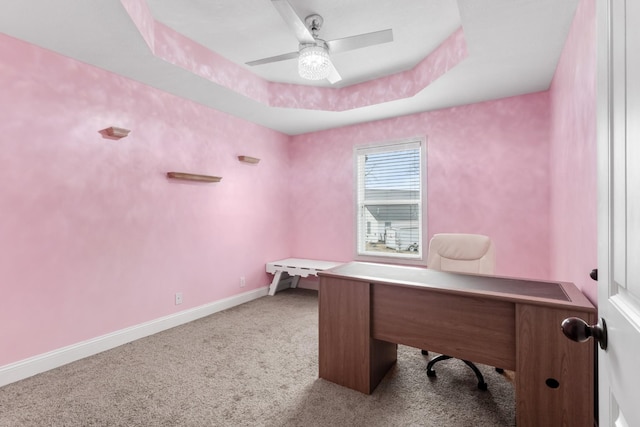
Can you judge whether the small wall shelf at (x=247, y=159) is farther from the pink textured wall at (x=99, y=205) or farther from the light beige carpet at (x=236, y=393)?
the light beige carpet at (x=236, y=393)

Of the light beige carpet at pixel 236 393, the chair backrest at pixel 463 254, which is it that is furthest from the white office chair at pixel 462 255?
the light beige carpet at pixel 236 393

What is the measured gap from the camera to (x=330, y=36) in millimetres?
2523

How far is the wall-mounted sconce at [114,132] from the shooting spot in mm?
2531

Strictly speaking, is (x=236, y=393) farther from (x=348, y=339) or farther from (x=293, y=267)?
(x=293, y=267)

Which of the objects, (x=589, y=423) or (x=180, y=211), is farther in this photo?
(x=180, y=211)

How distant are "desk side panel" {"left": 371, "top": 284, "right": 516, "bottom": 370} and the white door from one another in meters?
0.88

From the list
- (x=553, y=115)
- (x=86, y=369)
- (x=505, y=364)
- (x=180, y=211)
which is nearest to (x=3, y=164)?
(x=180, y=211)

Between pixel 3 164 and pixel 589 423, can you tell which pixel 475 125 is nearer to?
pixel 589 423

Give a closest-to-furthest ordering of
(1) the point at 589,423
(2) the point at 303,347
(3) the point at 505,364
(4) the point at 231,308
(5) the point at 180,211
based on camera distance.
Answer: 1. (1) the point at 589,423
2. (3) the point at 505,364
3. (2) the point at 303,347
4. (5) the point at 180,211
5. (4) the point at 231,308

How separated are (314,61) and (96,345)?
2.94m

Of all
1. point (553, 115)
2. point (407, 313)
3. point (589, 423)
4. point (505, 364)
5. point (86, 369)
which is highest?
point (553, 115)

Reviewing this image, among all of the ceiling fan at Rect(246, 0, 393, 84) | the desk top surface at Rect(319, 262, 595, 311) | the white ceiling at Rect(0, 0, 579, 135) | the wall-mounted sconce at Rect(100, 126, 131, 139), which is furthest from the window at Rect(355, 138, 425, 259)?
the wall-mounted sconce at Rect(100, 126, 131, 139)

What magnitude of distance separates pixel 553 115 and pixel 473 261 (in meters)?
1.67

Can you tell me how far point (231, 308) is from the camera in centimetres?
374
